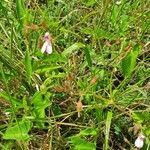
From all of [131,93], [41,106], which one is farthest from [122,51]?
[41,106]

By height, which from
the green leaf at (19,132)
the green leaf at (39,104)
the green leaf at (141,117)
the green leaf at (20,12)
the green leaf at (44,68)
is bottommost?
the green leaf at (19,132)

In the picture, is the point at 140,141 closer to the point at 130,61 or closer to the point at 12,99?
the point at 130,61

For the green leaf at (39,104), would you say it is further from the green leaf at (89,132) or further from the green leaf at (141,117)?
the green leaf at (141,117)

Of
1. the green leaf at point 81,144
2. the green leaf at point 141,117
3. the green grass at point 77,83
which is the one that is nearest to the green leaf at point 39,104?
the green grass at point 77,83

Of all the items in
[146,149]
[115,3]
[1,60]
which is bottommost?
[146,149]

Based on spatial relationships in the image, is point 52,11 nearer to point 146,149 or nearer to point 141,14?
point 141,14

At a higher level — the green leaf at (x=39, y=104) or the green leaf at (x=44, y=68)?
the green leaf at (x=44, y=68)

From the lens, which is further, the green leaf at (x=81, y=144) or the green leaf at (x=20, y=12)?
the green leaf at (x=20, y=12)
